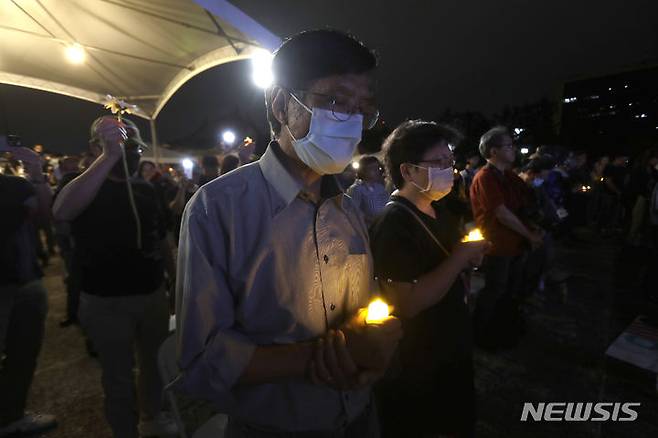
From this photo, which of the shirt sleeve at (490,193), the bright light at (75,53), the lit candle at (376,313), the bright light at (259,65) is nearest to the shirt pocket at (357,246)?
the lit candle at (376,313)

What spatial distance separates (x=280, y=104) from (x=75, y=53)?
8372mm

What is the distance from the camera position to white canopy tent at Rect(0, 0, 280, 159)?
5.24 meters

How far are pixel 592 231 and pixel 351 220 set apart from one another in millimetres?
13237

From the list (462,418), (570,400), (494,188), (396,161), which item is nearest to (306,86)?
(396,161)

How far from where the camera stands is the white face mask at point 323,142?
130 centimetres

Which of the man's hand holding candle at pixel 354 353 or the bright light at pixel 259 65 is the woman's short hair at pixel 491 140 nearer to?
the bright light at pixel 259 65

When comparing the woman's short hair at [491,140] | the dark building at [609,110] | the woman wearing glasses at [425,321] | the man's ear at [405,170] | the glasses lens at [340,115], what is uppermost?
the dark building at [609,110]

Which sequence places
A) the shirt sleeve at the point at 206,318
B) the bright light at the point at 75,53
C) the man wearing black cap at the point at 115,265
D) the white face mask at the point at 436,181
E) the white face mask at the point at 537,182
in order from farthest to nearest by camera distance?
the bright light at the point at 75,53
the white face mask at the point at 537,182
the man wearing black cap at the point at 115,265
the white face mask at the point at 436,181
the shirt sleeve at the point at 206,318

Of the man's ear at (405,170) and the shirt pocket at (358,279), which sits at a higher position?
the man's ear at (405,170)

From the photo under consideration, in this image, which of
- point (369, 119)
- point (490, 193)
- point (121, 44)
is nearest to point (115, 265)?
point (369, 119)

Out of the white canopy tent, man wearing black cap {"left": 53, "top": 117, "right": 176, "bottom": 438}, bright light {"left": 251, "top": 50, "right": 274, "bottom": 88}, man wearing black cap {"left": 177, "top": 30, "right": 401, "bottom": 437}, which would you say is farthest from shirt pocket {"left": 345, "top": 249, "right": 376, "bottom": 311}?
bright light {"left": 251, "top": 50, "right": 274, "bottom": 88}

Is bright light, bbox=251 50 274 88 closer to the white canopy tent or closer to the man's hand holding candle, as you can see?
the white canopy tent

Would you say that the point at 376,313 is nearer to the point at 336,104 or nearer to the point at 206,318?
the point at 206,318

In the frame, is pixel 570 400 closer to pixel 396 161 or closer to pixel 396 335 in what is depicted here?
pixel 396 161
